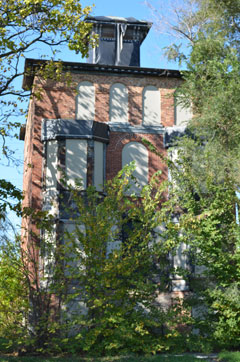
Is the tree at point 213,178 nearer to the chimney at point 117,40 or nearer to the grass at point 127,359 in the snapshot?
the grass at point 127,359

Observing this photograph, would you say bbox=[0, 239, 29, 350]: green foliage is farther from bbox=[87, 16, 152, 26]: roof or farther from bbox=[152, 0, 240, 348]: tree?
bbox=[87, 16, 152, 26]: roof

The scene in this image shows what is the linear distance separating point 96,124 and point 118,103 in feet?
5.91

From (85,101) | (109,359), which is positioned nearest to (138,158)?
(85,101)

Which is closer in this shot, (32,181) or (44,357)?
(44,357)

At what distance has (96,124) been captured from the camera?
2256cm

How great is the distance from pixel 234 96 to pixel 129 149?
5189 millimetres

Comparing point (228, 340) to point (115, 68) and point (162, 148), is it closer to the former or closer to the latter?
point (162, 148)

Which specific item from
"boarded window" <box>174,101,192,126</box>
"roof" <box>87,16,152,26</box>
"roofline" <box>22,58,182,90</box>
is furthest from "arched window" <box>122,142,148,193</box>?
"roof" <box>87,16,152,26</box>

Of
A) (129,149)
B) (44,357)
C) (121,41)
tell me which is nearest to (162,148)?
(129,149)

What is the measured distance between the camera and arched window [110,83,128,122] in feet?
77.0

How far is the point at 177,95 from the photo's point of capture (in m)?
22.8

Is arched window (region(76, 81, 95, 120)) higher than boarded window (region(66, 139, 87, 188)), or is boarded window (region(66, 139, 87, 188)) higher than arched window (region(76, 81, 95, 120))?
arched window (region(76, 81, 95, 120))

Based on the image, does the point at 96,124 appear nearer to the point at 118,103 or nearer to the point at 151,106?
the point at 118,103

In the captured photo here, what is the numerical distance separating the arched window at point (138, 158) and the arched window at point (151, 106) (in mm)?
1223
